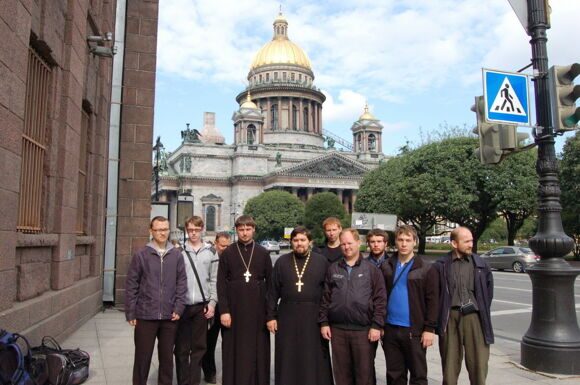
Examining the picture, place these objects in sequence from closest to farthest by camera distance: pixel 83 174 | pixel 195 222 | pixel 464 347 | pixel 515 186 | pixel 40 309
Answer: pixel 464 347 → pixel 195 222 → pixel 40 309 → pixel 83 174 → pixel 515 186

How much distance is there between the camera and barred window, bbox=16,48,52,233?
26.7 ft

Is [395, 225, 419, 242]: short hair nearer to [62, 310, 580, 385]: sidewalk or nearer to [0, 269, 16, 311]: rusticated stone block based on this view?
[62, 310, 580, 385]: sidewalk

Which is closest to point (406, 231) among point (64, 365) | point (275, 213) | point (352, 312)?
point (352, 312)

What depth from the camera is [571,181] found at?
1528 inches

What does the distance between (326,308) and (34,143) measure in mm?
5225

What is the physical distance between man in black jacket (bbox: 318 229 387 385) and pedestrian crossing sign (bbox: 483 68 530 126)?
2889 millimetres

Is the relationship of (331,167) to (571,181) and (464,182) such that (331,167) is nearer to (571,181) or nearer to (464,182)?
(464,182)

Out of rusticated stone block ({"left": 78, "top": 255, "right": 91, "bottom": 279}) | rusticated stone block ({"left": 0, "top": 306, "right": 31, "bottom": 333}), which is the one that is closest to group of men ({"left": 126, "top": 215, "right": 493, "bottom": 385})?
rusticated stone block ({"left": 0, "top": 306, "right": 31, "bottom": 333})

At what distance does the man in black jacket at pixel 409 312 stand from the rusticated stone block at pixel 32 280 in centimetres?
492

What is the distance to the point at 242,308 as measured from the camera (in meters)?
6.40

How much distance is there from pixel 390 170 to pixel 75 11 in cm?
5001

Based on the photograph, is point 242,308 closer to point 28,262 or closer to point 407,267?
point 407,267

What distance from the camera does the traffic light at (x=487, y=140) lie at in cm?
761

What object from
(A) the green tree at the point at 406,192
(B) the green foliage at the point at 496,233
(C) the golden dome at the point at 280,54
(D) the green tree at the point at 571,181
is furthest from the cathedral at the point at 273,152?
(D) the green tree at the point at 571,181
